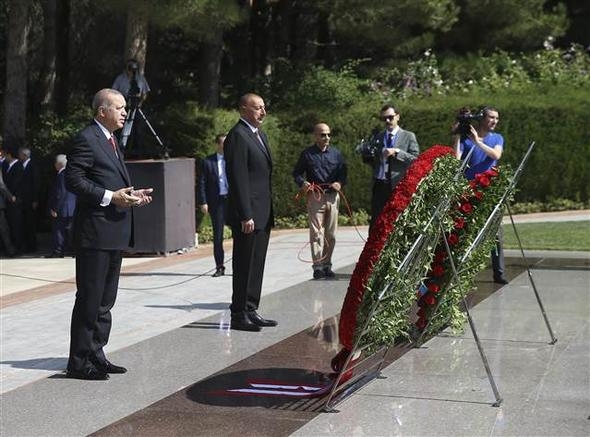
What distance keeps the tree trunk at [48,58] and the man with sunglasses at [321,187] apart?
14474 mm

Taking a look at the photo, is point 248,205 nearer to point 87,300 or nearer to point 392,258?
point 87,300

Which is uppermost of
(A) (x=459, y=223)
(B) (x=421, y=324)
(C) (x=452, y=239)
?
(A) (x=459, y=223)

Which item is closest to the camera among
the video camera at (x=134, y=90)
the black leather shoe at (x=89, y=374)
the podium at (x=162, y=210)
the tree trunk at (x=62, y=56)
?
the black leather shoe at (x=89, y=374)

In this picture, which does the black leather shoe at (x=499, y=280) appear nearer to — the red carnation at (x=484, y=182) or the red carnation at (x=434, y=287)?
the red carnation at (x=484, y=182)

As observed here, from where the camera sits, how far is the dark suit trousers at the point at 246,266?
964cm

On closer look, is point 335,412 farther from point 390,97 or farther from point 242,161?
point 390,97

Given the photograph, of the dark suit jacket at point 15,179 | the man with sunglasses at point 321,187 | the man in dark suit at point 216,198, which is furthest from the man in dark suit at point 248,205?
the dark suit jacket at point 15,179

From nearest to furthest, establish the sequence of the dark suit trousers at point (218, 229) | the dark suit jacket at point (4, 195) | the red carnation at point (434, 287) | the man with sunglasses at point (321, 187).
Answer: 1. the red carnation at point (434, 287)
2. the man with sunglasses at point (321, 187)
3. the dark suit trousers at point (218, 229)
4. the dark suit jacket at point (4, 195)

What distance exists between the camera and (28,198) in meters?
18.9

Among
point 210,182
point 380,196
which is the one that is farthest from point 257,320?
point 210,182

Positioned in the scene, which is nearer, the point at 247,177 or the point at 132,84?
the point at 247,177

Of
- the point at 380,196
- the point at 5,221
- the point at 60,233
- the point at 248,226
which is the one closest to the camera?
the point at 248,226

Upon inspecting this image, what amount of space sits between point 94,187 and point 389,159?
4984 mm

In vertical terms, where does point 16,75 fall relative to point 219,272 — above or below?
above
